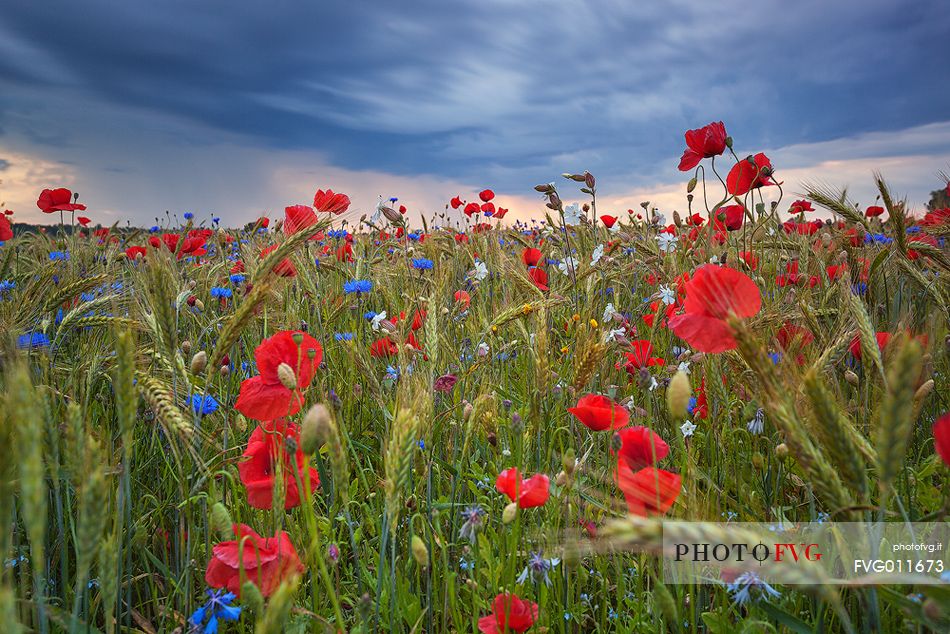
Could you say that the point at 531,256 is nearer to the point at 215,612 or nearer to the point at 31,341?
the point at 31,341

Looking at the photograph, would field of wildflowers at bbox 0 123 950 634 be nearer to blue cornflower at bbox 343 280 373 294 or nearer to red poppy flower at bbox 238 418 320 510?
red poppy flower at bbox 238 418 320 510

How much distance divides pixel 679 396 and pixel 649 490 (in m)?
0.22

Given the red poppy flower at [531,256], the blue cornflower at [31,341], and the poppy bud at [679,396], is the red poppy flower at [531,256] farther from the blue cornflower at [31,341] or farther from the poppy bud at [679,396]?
the poppy bud at [679,396]

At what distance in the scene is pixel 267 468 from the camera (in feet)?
4.63

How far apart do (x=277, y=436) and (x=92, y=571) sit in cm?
94

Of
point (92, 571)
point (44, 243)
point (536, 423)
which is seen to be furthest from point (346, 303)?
point (44, 243)

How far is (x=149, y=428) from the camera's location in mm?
2270

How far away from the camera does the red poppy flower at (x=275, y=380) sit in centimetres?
133

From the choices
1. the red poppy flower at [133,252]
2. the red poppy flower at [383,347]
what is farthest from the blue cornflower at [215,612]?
the red poppy flower at [133,252]

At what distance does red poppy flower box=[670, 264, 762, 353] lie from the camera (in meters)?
1.23

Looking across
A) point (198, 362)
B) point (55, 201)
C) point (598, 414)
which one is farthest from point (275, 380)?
point (55, 201)

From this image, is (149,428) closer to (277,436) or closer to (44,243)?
(277,436)

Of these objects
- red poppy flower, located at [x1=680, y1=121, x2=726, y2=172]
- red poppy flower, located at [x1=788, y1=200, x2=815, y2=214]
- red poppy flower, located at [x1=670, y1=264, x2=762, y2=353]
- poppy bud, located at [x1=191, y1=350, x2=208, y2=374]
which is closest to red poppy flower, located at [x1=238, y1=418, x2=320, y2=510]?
poppy bud, located at [x1=191, y1=350, x2=208, y2=374]

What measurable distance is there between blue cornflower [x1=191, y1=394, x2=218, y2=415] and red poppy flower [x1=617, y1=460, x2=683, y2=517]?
119 cm
